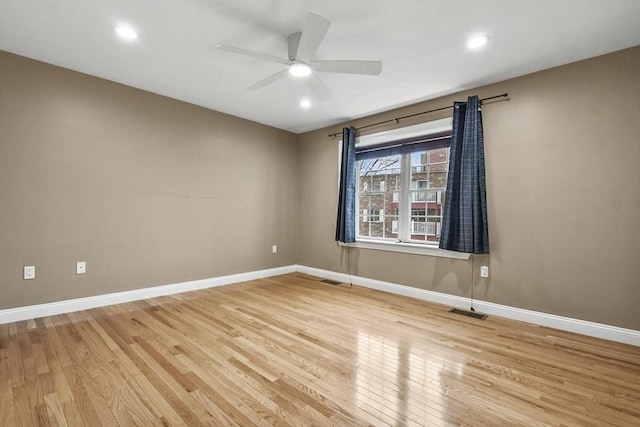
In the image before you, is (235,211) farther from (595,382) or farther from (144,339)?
(595,382)

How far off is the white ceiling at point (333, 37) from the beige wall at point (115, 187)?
14.3 inches

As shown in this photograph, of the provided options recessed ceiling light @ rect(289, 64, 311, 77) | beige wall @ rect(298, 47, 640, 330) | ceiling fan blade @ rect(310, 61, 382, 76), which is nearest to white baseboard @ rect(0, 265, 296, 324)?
beige wall @ rect(298, 47, 640, 330)

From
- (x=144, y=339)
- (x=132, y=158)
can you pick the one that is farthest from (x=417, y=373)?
(x=132, y=158)

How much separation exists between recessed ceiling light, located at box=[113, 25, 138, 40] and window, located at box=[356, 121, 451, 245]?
3.07 m

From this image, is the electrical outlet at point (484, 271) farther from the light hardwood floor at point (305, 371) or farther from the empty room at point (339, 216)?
the light hardwood floor at point (305, 371)

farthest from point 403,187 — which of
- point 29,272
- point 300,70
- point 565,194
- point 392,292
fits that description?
point 29,272

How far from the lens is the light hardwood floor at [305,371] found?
1.63 meters

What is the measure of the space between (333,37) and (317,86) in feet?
1.49

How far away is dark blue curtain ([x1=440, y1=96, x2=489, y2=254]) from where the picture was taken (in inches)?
130

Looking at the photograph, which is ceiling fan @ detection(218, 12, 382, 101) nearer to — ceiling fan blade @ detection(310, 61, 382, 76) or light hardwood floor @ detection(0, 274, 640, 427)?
ceiling fan blade @ detection(310, 61, 382, 76)

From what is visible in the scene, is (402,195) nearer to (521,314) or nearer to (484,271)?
(484,271)

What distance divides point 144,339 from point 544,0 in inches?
157

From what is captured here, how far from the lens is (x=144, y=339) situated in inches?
99.7

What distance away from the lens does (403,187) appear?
13.9ft
